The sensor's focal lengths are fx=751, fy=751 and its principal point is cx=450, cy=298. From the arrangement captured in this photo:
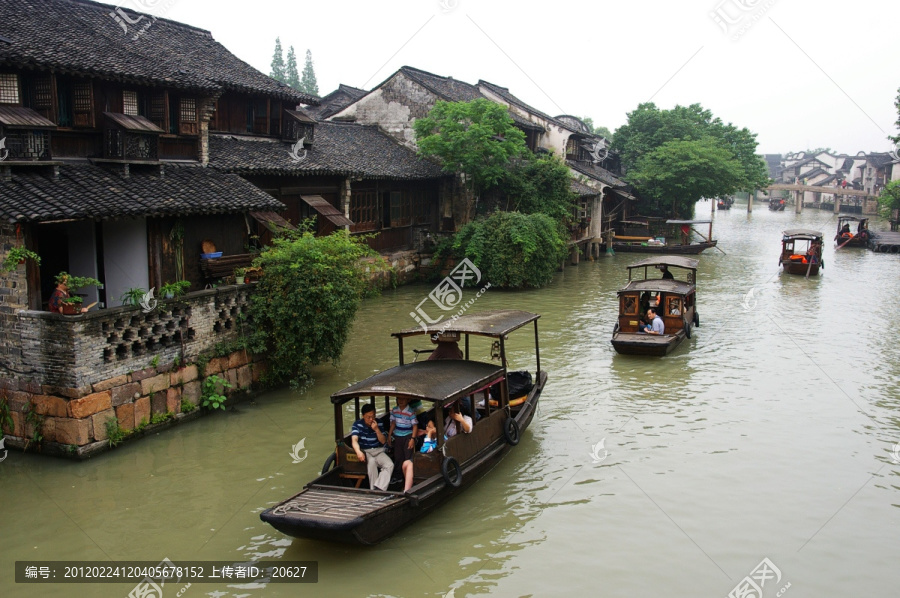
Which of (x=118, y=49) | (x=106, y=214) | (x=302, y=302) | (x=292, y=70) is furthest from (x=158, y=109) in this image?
(x=292, y=70)

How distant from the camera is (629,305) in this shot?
61.7 ft

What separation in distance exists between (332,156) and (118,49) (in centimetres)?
910

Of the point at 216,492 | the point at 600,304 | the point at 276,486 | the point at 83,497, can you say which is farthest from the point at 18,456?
the point at 600,304

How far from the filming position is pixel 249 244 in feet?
53.3

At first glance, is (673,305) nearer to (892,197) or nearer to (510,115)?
(510,115)

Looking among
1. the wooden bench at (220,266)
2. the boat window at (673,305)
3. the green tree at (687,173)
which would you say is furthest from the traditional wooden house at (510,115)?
the wooden bench at (220,266)

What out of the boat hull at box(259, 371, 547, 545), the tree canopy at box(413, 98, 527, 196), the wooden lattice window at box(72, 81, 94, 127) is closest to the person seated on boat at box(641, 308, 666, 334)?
the boat hull at box(259, 371, 547, 545)

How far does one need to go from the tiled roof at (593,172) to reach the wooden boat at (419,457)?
26.2 meters

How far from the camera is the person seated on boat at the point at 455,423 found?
34.0 ft

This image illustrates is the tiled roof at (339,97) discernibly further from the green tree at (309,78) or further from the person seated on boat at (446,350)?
the green tree at (309,78)

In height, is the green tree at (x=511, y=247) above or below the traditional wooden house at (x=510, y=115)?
below

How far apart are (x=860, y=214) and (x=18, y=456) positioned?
75.0m

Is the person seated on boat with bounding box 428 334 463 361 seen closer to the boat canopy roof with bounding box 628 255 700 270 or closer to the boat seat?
the boat seat

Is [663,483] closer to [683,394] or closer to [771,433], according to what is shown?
[771,433]
